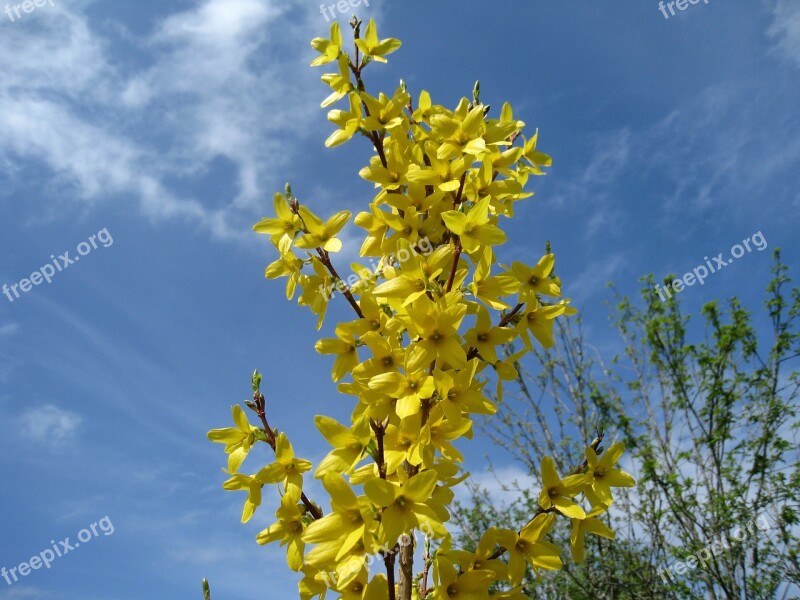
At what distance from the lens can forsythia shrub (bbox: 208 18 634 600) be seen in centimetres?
152

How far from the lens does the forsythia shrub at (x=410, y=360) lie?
60.0 inches

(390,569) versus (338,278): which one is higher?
(338,278)

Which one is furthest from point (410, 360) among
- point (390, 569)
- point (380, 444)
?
point (390, 569)

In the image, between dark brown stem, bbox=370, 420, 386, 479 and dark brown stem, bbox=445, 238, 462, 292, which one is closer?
dark brown stem, bbox=370, 420, 386, 479

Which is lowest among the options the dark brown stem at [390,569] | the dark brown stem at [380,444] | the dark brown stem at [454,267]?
the dark brown stem at [390,569]

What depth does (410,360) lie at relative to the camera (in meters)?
1.60

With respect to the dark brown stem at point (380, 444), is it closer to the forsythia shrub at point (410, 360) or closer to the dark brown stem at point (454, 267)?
the forsythia shrub at point (410, 360)

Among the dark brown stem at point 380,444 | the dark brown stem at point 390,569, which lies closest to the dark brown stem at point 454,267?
the dark brown stem at point 380,444

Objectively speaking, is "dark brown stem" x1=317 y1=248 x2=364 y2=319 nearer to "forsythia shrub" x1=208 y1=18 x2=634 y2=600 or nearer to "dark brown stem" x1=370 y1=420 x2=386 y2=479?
"forsythia shrub" x1=208 y1=18 x2=634 y2=600

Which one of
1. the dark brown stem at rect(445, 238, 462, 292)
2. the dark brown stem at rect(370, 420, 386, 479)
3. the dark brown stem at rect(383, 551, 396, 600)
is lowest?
the dark brown stem at rect(383, 551, 396, 600)

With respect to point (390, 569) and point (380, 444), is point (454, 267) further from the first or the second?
point (390, 569)

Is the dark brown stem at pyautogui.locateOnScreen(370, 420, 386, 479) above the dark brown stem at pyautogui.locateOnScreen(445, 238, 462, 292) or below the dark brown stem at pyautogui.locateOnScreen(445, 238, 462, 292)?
below

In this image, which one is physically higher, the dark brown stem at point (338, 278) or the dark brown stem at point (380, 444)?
the dark brown stem at point (338, 278)

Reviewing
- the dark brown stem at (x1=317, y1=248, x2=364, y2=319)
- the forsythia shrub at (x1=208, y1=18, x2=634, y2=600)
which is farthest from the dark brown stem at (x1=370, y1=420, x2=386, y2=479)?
the dark brown stem at (x1=317, y1=248, x2=364, y2=319)
